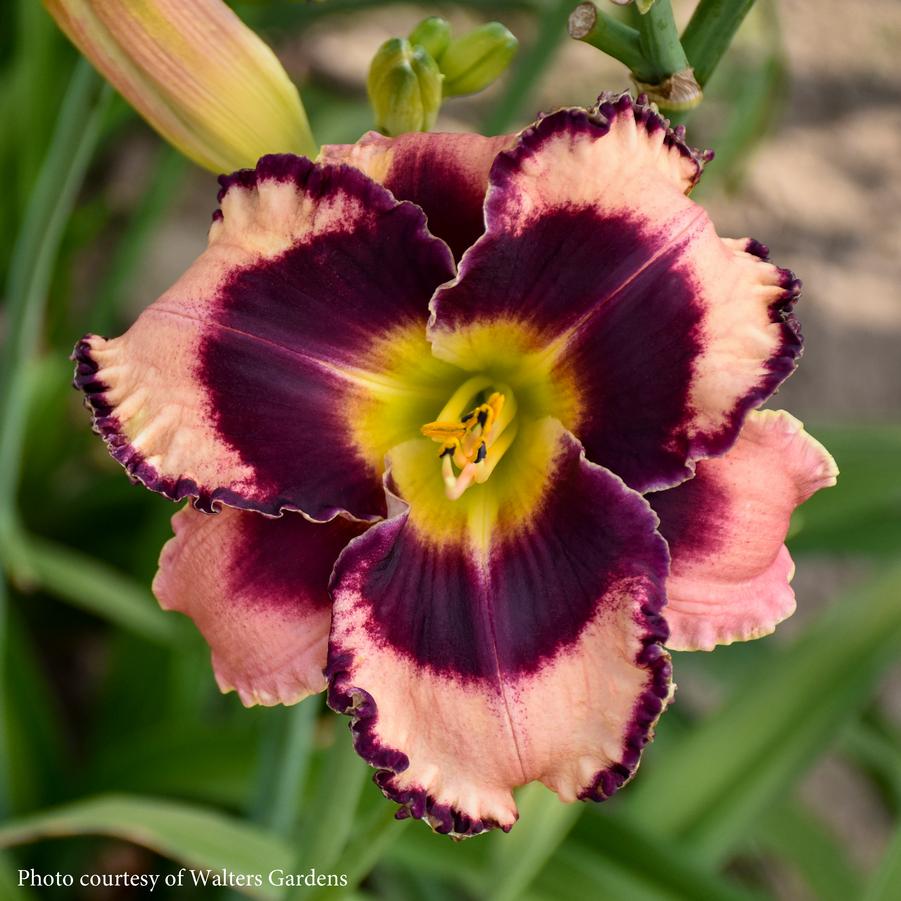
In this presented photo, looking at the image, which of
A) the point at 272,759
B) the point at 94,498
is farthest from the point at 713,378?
the point at 94,498

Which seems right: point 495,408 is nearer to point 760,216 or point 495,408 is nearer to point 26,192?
point 26,192

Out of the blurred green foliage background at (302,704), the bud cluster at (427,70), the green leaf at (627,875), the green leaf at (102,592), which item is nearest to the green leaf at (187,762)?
the blurred green foliage background at (302,704)

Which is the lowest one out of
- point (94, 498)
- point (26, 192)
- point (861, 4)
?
point (94, 498)

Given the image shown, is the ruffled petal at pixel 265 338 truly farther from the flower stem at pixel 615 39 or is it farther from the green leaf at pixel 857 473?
the green leaf at pixel 857 473

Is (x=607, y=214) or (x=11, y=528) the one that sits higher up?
(x=607, y=214)

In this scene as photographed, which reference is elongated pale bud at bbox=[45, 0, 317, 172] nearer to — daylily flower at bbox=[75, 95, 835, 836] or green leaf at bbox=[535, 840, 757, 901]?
daylily flower at bbox=[75, 95, 835, 836]

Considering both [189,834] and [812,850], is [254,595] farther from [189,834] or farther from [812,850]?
[812,850]
